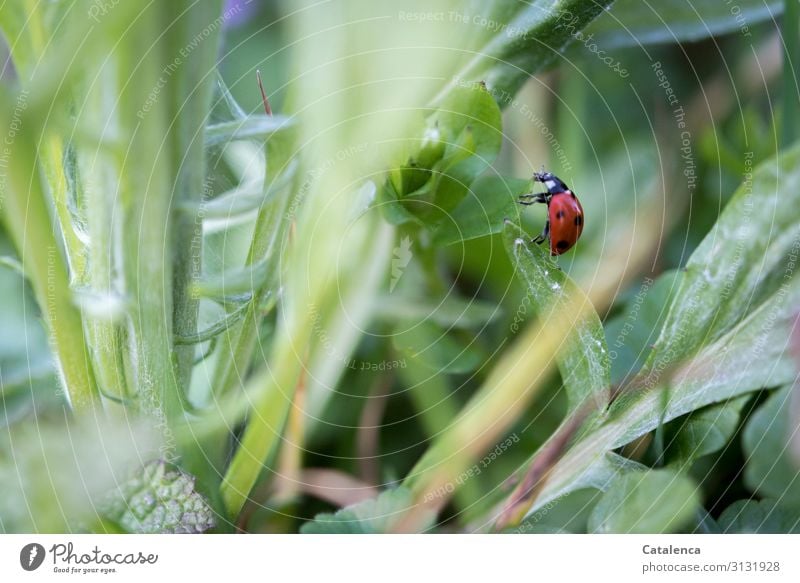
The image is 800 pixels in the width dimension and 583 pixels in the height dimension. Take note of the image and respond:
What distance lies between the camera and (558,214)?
45cm

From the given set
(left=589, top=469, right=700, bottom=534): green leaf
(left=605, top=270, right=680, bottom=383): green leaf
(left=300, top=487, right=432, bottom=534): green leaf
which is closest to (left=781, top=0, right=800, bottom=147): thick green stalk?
(left=605, top=270, right=680, bottom=383): green leaf

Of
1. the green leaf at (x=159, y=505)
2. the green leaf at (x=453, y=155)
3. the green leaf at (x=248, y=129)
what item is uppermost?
the green leaf at (x=248, y=129)

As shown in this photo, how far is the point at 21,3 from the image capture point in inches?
16.0

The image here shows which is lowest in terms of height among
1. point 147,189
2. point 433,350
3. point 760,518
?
point 760,518

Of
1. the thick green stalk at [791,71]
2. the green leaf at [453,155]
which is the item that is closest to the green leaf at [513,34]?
the green leaf at [453,155]

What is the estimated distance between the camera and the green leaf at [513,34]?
0.43 m

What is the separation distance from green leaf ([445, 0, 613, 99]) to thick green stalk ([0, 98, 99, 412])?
0.24m

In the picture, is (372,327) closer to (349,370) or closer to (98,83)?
(349,370)

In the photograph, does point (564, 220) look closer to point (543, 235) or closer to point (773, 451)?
point (543, 235)

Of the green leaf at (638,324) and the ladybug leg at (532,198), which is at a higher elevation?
the ladybug leg at (532,198)
